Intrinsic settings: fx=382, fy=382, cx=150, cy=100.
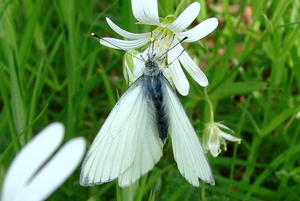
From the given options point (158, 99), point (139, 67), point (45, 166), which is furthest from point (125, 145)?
point (45, 166)

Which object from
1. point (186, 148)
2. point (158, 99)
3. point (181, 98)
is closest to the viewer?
point (186, 148)

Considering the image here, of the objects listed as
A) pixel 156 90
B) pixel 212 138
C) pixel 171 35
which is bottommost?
pixel 212 138

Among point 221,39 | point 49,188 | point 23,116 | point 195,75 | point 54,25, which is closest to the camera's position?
point 49,188

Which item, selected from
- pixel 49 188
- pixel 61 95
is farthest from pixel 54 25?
pixel 49 188

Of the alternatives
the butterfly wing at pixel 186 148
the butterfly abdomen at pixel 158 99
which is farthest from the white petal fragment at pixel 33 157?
the butterfly abdomen at pixel 158 99

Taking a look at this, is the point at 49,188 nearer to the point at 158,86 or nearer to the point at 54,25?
the point at 158,86

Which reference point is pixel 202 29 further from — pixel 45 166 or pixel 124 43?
pixel 45 166
